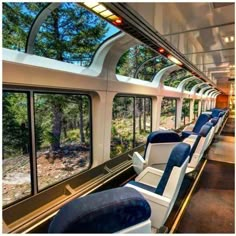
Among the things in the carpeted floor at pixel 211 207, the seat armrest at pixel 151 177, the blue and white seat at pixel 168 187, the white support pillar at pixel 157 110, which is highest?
the white support pillar at pixel 157 110

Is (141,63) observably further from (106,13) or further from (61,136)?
(106,13)

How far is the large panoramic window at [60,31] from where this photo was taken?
227cm

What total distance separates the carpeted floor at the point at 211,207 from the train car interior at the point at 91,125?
15 millimetres

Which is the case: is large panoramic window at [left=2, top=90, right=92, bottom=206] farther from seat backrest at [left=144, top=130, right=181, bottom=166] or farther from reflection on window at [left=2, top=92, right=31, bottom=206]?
seat backrest at [left=144, top=130, right=181, bottom=166]

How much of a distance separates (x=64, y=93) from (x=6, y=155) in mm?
1096

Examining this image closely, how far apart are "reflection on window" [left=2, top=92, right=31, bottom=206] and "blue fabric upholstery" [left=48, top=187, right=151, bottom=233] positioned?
1693 millimetres

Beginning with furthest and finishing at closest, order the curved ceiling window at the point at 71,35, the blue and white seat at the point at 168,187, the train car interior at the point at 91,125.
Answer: the curved ceiling window at the point at 71,35
the blue and white seat at the point at 168,187
the train car interior at the point at 91,125

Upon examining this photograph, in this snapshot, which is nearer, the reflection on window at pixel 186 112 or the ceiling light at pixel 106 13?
the ceiling light at pixel 106 13

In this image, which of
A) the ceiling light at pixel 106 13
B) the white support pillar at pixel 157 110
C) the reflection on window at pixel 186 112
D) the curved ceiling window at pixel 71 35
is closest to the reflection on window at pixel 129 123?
the white support pillar at pixel 157 110

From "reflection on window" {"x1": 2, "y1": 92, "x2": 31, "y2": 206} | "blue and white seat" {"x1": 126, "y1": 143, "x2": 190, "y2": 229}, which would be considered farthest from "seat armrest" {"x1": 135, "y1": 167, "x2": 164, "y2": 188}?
"reflection on window" {"x1": 2, "y1": 92, "x2": 31, "y2": 206}

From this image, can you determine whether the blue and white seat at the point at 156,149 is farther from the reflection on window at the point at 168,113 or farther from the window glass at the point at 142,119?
the reflection on window at the point at 168,113

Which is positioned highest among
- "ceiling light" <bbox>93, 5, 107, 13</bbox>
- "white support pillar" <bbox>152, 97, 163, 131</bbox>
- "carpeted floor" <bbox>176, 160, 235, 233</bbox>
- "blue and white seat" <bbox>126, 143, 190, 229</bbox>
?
"ceiling light" <bbox>93, 5, 107, 13</bbox>

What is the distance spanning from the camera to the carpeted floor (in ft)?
8.73

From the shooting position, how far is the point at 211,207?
10.4 feet
